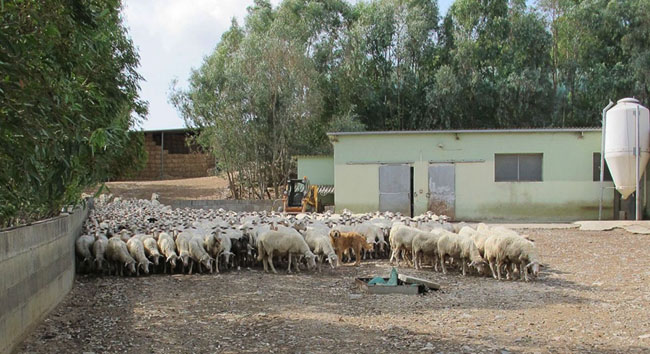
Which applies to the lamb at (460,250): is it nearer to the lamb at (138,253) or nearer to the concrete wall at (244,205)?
the lamb at (138,253)

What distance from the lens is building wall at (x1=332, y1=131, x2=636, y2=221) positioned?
20.2m

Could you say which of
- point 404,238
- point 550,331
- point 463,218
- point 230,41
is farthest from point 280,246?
point 230,41

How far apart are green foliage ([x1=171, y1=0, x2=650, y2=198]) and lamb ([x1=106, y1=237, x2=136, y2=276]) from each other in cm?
1678

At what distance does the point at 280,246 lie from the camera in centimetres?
1034

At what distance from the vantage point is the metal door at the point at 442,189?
20.5 metres

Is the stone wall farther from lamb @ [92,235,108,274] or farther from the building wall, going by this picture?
lamb @ [92,235,108,274]

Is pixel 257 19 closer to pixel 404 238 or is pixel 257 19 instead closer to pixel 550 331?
pixel 404 238

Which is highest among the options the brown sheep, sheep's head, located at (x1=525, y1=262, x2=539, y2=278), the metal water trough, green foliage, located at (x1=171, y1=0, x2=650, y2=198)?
green foliage, located at (x1=171, y1=0, x2=650, y2=198)

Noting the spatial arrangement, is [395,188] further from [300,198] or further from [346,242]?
[346,242]

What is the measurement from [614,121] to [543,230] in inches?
195

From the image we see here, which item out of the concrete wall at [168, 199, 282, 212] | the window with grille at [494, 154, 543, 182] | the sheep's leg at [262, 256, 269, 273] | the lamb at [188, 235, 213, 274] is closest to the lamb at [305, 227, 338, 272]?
the sheep's leg at [262, 256, 269, 273]

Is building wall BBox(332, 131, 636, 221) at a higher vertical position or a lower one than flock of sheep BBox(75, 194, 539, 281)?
higher

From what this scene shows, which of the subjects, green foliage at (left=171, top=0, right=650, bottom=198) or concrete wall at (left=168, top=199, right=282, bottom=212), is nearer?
concrete wall at (left=168, top=199, right=282, bottom=212)

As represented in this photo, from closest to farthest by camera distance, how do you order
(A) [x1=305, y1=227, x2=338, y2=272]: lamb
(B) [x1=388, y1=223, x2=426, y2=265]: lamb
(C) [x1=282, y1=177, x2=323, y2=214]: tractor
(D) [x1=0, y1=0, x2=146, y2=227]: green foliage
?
(D) [x1=0, y1=0, x2=146, y2=227]: green foliage < (A) [x1=305, y1=227, x2=338, y2=272]: lamb < (B) [x1=388, y1=223, x2=426, y2=265]: lamb < (C) [x1=282, y1=177, x2=323, y2=214]: tractor
